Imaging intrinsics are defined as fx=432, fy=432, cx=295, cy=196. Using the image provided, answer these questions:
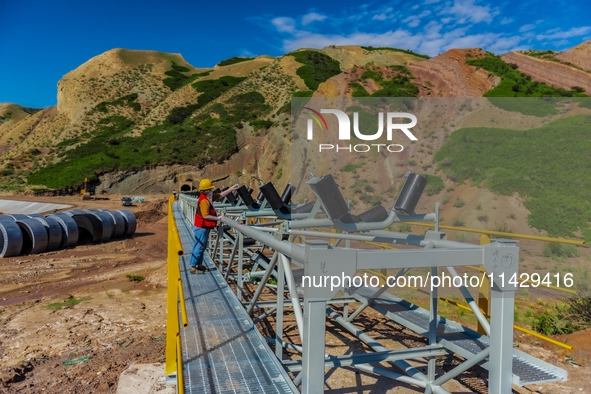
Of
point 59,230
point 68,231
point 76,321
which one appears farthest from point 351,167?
point 76,321

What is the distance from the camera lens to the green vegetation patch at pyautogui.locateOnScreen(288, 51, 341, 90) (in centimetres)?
6131

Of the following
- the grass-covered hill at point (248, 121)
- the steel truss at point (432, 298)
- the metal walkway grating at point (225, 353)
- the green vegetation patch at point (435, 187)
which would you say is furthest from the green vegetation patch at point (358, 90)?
the steel truss at point (432, 298)

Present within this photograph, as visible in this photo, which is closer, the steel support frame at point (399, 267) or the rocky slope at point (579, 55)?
the steel support frame at point (399, 267)

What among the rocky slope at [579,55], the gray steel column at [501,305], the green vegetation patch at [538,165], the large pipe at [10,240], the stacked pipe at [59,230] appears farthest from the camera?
the rocky slope at [579,55]

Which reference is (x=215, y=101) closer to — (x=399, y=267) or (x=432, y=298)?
(x=432, y=298)

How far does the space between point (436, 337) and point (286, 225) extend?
180 cm

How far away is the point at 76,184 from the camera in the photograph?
1738 inches

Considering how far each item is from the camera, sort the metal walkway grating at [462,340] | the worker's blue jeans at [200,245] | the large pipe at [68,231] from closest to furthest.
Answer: the metal walkway grating at [462,340] < the worker's blue jeans at [200,245] < the large pipe at [68,231]

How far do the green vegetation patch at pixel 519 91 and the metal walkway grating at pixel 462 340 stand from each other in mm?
36620

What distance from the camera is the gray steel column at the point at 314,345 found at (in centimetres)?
215

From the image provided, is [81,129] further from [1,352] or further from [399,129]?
[1,352]

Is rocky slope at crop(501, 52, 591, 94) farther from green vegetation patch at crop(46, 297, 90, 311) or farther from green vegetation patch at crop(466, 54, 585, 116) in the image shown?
green vegetation patch at crop(46, 297, 90, 311)

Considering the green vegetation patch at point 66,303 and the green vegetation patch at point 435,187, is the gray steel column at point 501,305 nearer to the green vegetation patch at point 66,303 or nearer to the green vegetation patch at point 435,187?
the green vegetation patch at point 66,303

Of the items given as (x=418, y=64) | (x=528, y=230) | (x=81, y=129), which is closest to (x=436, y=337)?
(x=528, y=230)
